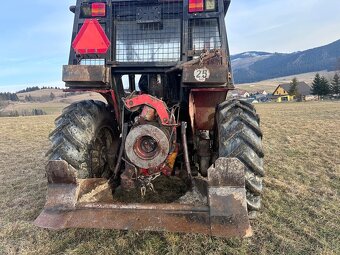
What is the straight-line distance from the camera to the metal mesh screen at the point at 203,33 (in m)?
4.16

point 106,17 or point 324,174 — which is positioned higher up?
point 106,17

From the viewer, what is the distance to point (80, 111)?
4035 millimetres

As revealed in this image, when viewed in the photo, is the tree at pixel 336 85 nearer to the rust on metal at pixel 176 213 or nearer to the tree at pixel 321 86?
the tree at pixel 321 86

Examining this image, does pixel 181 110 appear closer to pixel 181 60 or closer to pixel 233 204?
pixel 181 60

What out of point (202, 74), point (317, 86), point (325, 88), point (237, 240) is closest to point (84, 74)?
point (202, 74)

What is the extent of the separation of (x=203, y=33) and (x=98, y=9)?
1346 millimetres

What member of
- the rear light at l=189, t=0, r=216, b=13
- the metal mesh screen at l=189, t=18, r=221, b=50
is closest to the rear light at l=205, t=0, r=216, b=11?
the rear light at l=189, t=0, r=216, b=13

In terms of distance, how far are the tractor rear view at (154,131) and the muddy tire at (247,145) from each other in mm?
10

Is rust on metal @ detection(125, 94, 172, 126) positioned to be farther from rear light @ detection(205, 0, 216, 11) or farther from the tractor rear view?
rear light @ detection(205, 0, 216, 11)

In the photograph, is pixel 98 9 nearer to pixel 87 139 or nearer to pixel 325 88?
pixel 87 139

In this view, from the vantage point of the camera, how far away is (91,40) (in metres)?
3.72

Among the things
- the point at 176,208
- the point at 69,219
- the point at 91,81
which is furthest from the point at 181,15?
the point at 69,219

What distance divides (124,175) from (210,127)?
1.39 m

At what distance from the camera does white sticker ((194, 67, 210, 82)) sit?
3430mm
